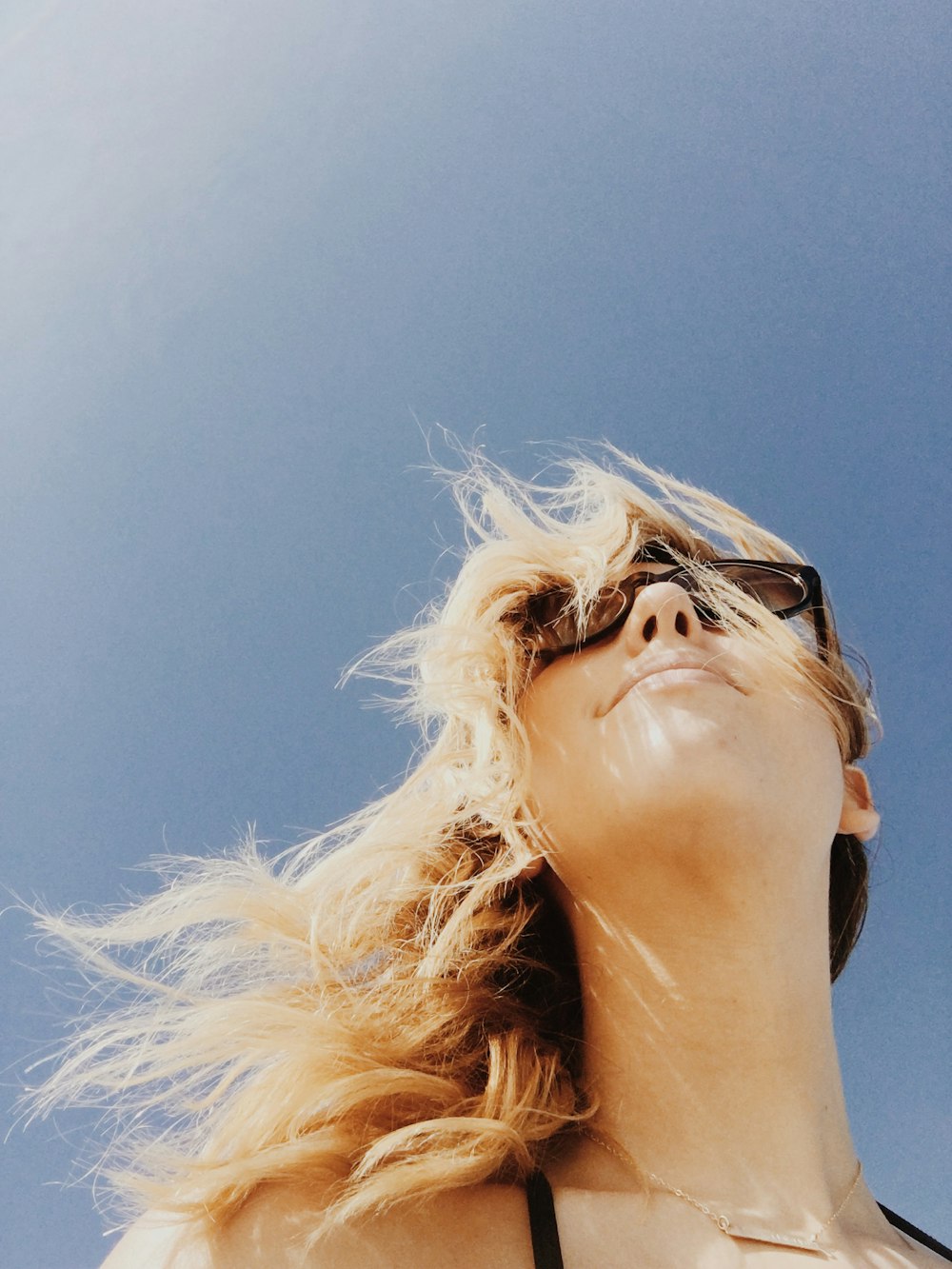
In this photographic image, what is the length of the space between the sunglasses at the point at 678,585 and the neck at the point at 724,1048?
0.71 metres

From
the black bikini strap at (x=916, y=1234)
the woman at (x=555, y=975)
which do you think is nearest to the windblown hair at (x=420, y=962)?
the woman at (x=555, y=975)

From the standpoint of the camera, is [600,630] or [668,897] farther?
[600,630]

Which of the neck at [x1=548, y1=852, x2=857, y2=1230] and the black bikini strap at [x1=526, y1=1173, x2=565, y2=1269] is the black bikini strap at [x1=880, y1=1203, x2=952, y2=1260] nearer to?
the neck at [x1=548, y1=852, x2=857, y2=1230]

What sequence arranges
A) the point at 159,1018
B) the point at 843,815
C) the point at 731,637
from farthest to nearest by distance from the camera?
1. the point at 843,815
2. the point at 731,637
3. the point at 159,1018

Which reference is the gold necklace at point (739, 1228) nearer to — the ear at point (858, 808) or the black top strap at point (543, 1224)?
the black top strap at point (543, 1224)

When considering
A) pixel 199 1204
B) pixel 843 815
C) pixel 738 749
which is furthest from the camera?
pixel 843 815

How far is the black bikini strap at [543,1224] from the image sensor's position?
1.62 m

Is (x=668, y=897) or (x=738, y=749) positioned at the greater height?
(x=738, y=749)

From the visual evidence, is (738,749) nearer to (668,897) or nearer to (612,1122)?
(668,897)

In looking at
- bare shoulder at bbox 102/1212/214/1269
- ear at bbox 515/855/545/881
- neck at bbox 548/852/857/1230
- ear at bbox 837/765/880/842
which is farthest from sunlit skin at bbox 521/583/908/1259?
bare shoulder at bbox 102/1212/214/1269

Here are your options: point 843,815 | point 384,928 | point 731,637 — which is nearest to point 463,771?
point 384,928

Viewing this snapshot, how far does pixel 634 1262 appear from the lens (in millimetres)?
1654

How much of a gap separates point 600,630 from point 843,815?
39.7 inches

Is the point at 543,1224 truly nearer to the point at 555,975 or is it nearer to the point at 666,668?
the point at 555,975
